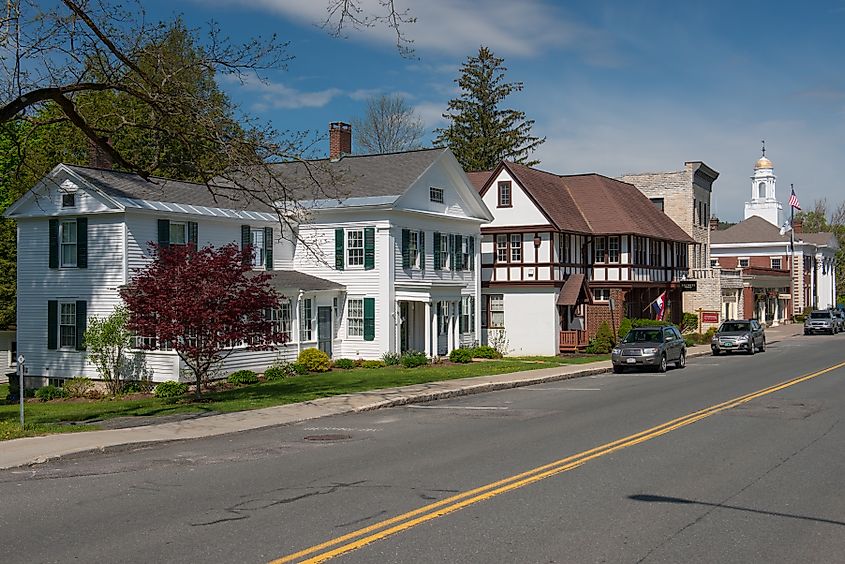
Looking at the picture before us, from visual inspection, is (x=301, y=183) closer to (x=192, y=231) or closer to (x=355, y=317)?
(x=355, y=317)

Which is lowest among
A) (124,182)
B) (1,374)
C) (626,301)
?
(1,374)

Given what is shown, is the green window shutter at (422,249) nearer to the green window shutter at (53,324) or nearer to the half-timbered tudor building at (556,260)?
the half-timbered tudor building at (556,260)

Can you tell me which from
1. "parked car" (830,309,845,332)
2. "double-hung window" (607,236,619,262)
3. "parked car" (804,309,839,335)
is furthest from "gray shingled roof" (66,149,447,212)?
"parked car" (830,309,845,332)

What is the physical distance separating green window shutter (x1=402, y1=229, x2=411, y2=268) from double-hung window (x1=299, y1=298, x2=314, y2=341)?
166 inches

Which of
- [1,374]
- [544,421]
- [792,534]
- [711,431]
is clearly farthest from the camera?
[1,374]

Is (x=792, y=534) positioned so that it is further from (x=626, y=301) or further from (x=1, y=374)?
(x=1, y=374)

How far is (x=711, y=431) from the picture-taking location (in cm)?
1683

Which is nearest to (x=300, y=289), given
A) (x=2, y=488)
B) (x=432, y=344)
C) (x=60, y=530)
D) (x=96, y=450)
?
(x=432, y=344)

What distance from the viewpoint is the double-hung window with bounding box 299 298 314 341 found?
3616 centimetres

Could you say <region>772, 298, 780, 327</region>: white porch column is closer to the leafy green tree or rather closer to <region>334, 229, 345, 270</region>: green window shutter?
<region>334, 229, 345, 270</region>: green window shutter

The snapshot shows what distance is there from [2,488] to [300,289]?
23312 millimetres

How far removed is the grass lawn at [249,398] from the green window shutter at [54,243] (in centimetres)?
533

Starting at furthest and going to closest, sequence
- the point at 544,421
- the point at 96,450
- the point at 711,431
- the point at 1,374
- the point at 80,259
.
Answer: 1. the point at 1,374
2. the point at 80,259
3. the point at 544,421
4. the point at 711,431
5. the point at 96,450

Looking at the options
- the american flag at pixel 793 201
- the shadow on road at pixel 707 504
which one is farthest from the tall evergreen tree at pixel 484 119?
the shadow on road at pixel 707 504
